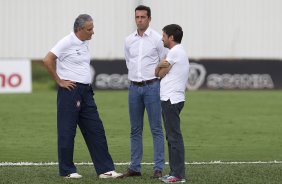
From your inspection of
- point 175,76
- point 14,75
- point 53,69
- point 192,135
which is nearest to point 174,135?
point 175,76

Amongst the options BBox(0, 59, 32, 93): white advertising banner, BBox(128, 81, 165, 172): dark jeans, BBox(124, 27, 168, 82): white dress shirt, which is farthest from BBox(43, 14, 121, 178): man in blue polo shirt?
BBox(0, 59, 32, 93): white advertising banner

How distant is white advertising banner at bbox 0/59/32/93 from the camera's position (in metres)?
27.7

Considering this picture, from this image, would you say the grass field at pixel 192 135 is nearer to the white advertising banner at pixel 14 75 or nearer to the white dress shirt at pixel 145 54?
the white advertising banner at pixel 14 75

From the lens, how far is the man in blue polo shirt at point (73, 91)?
41.0ft

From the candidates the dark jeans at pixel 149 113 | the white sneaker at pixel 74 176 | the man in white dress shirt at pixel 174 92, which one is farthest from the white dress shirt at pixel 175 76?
the white sneaker at pixel 74 176

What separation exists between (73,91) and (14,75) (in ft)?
51.0

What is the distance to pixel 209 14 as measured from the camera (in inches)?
1540

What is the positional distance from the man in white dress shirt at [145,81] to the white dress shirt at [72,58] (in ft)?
2.01

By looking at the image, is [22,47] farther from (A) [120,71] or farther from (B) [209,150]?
(B) [209,150]

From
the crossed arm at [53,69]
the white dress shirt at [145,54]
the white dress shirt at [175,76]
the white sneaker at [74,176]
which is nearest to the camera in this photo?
the white dress shirt at [175,76]

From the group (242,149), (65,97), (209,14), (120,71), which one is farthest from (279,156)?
(209,14)

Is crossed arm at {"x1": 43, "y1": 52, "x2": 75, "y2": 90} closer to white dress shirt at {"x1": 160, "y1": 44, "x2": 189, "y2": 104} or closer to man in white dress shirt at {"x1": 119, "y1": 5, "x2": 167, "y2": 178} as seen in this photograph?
man in white dress shirt at {"x1": 119, "y1": 5, "x2": 167, "y2": 178}

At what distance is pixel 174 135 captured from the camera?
39.6 feet

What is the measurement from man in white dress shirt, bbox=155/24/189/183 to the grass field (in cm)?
34
